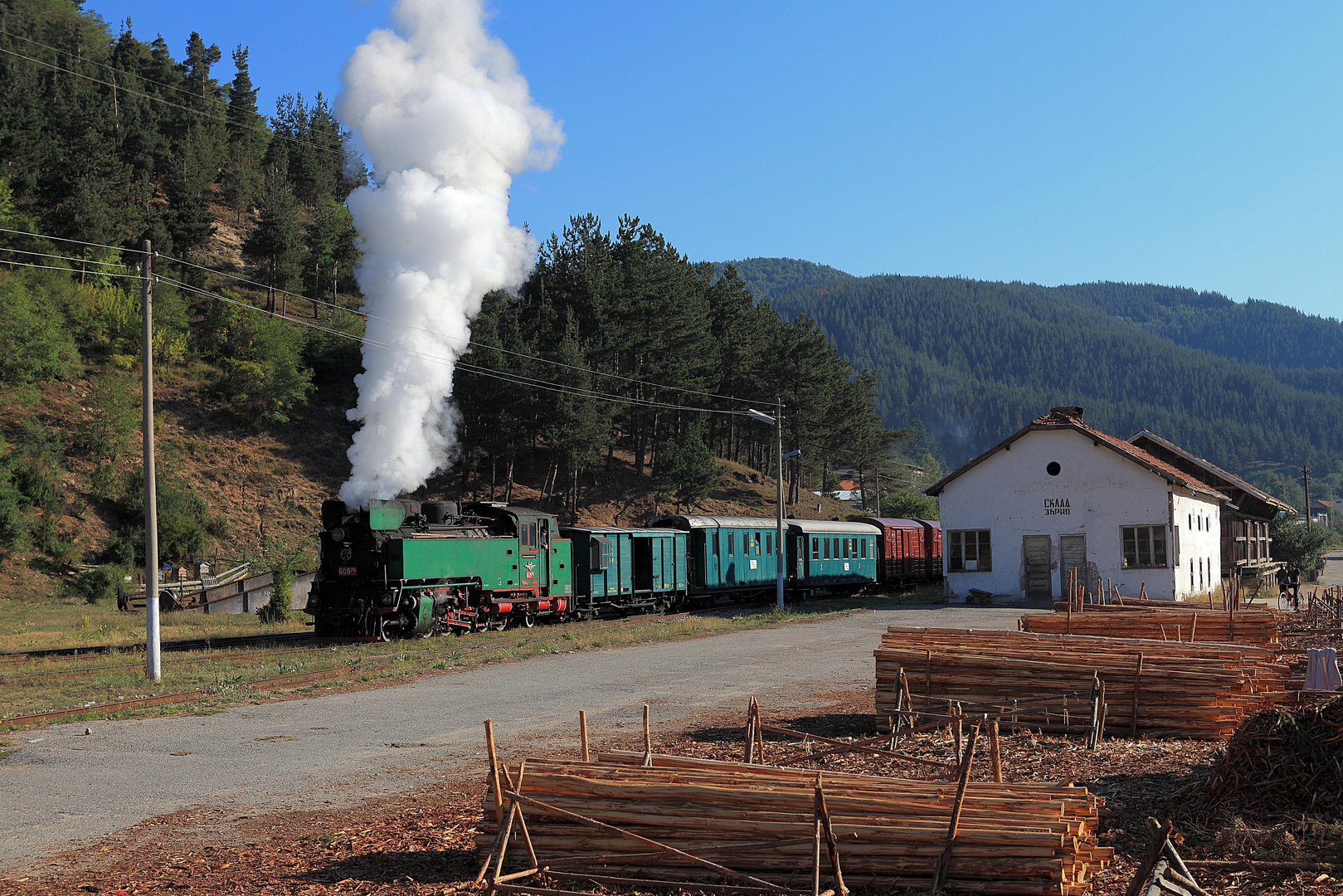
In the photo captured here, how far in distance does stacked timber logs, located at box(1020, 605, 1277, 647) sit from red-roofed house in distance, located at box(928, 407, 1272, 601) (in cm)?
1474

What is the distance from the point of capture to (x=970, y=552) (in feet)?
116

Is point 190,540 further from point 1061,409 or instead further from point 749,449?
point 749,449

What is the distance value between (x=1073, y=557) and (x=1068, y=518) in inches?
50.9

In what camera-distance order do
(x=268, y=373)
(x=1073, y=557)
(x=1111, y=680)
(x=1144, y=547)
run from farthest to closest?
(x=268, y=373) < (x=1073, y=557) < (x=1144, y=547) < (x=1111, y=680)

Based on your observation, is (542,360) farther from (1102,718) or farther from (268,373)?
(1102,718)

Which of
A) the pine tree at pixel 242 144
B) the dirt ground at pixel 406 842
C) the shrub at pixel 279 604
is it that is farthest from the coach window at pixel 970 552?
the pine tree at pixel 242 144

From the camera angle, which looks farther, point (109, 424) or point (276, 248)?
point (276, 248)

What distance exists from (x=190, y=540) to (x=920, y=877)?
46672 mm

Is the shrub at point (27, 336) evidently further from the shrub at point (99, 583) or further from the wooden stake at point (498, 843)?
the wooden stake at point (498, 843)

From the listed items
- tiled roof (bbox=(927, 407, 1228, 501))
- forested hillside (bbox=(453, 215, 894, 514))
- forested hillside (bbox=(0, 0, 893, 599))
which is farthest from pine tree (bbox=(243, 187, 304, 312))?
tiled roof (bbox=(927, 407, 1228, 501))

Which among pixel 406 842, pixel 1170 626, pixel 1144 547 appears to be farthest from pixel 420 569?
pixel 1144 547

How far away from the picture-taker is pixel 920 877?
6246 mm

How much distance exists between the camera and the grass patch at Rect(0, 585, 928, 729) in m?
16.0

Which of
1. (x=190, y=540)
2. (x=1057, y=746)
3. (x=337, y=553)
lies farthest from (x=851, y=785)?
(x=190, y=540)
